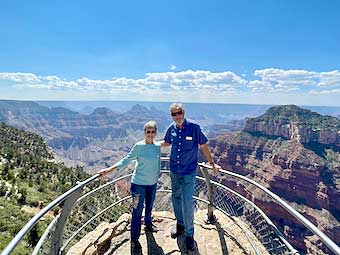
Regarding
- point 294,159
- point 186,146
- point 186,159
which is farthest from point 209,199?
point 294,159

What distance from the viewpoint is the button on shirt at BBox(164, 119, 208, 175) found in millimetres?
4926

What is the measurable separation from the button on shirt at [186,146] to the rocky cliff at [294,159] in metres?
77.0

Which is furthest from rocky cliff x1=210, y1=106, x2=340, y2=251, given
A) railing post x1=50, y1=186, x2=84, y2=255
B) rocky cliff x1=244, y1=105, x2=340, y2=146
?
railing post x1=50, y1=186, x2=84, y2=255

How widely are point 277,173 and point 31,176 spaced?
3365 inches

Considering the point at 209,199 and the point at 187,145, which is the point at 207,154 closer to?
the point at 187,145

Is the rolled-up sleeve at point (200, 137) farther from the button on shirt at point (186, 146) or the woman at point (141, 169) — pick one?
the woman at point (141, 169)

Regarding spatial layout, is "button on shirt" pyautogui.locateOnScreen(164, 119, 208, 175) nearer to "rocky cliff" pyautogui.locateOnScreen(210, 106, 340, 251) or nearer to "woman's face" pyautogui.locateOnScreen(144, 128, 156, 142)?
"woman's face" pyautogui.locateOnScreen(144, 128, 156, 142)

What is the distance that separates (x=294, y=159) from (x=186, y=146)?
10230 cm

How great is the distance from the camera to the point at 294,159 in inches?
3915

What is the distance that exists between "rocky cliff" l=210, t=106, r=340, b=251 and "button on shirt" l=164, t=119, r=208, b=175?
253ft

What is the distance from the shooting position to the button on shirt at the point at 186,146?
16.2ft

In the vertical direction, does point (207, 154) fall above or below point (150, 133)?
below

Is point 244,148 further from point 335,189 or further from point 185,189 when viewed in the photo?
point 185,189

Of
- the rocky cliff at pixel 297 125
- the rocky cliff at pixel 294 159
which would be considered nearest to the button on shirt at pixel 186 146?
the rocky cliff at pixel 294 159
